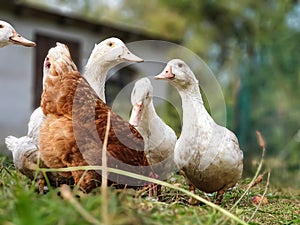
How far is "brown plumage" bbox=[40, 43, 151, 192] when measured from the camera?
90.6 inches

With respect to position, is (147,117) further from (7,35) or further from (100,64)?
(7,35)

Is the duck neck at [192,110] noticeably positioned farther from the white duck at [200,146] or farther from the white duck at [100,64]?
the white duck at [100,64]

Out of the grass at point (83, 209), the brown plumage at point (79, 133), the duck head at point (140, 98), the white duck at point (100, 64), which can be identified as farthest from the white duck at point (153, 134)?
the grass at point (83, 209)

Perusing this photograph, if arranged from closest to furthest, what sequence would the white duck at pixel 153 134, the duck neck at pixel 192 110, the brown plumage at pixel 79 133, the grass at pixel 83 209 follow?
1. the grass at pixel 83 209
2. the brown plumage at pixel 79 133
3. the duck neck at pixel 192 110
4. the white duck at pixel 153 134

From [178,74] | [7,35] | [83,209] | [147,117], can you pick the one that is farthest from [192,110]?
[83,209]

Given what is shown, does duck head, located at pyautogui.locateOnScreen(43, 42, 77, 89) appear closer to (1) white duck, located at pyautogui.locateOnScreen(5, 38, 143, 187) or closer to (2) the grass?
(1) white duck, located at pyautogui.locateOnScreen(5, 38, 143, 187)

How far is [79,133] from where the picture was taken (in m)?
2.34

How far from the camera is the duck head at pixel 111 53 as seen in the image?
2994 mm

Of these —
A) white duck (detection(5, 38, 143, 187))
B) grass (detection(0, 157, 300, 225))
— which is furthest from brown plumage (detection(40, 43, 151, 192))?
white duck (detection(5, 38, 143, 187))

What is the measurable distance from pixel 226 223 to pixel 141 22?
25.8 meters

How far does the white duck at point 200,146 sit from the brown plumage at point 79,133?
9.6 inches

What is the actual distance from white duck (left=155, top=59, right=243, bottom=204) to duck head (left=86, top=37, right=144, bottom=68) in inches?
15.8

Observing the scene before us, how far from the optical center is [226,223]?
1.81 meters

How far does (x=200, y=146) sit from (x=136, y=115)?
0.36 metres
